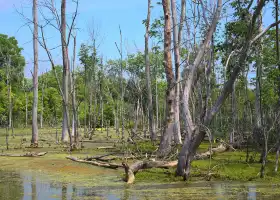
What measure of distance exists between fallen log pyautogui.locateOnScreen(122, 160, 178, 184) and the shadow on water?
32 centimetres

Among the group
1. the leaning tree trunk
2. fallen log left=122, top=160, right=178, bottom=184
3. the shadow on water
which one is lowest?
the shadow on water

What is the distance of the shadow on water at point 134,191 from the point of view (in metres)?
7.57

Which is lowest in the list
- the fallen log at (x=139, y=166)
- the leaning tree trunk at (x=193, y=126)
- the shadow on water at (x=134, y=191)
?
the shadow on water at (x=134, y=191)

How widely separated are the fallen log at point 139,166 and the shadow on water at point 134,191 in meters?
0.32

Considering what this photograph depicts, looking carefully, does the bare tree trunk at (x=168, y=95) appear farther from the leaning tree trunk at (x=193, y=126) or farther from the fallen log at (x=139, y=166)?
the leaning tree trunk at (x=193, y=126)

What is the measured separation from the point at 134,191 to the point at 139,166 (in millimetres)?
1840

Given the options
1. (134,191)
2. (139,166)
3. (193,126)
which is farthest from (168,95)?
(134,191)

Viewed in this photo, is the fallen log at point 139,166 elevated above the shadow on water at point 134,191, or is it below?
above

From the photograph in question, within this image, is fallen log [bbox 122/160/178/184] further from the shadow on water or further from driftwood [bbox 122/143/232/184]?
the shadow on water

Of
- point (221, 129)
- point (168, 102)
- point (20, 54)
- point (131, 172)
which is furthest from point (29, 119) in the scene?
point (131, 172)

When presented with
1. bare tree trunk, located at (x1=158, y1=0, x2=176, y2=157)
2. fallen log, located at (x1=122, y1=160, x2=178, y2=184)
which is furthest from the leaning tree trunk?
bare tree trunk, located at (x1=158, y1=0, x2=176, y2=157)

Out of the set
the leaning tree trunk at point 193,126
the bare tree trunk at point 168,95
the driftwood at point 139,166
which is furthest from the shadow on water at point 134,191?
the bare tree trunk at point 168,95

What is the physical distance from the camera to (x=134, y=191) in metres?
8.13

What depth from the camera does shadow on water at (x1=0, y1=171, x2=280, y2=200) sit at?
24.8 ft
